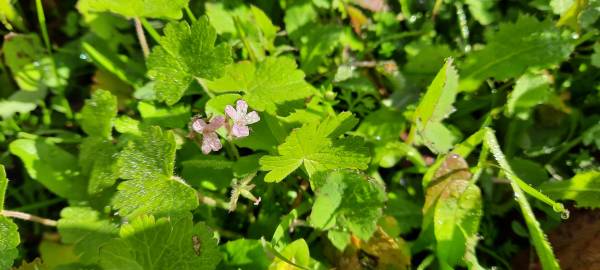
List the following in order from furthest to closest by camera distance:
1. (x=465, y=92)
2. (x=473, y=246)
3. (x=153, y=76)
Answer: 1. (x=465, y=92)
2. (x=473, y=246)
3. (x=153, y=76)

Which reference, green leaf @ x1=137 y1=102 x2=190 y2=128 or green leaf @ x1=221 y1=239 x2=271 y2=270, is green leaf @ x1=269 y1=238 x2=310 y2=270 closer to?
green leaf @ x1=221 y1=239 x2=271 y2=270

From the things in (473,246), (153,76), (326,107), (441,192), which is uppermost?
(153,76)

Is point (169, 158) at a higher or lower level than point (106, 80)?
higher

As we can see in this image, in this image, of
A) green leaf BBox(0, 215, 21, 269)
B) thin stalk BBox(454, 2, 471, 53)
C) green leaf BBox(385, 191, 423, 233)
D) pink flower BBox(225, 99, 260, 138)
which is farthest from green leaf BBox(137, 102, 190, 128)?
thin stalk BBox(454, 2, 471, 53)

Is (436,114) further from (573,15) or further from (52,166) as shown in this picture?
(52,166)

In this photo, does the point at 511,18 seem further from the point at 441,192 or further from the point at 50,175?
the point at 50,175

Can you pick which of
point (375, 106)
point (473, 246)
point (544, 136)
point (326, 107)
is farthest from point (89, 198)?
point (544, 136)

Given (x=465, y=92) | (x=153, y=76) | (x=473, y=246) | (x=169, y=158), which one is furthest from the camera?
(x=465, y=92)

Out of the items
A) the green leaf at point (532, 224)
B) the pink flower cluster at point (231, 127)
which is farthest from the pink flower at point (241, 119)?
the green leaf at point (532, 224)
